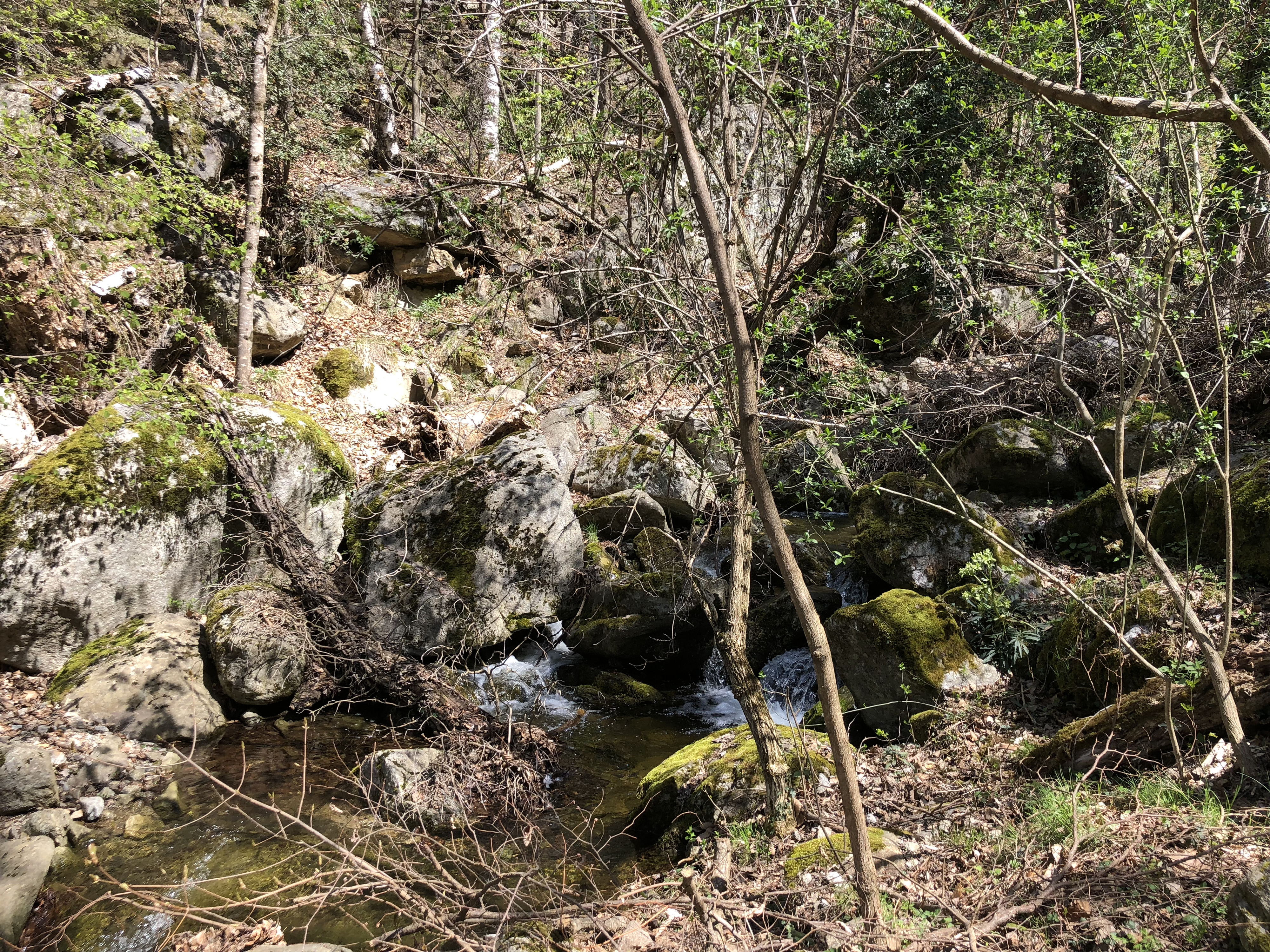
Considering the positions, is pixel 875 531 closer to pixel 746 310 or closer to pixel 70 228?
pixel 746 310

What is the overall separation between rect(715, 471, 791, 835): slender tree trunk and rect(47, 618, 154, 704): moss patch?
18.8 feet

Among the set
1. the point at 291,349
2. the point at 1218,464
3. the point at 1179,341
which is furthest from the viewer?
the point at 291,349

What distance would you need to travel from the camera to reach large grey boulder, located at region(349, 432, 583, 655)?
8.04m

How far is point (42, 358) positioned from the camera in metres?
8.03

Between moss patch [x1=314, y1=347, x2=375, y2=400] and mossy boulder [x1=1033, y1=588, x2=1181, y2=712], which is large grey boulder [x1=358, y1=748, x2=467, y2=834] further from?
moss patch [x1=314, y1=347, x2=375, y2=400]

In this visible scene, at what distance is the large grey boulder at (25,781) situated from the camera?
4988mm

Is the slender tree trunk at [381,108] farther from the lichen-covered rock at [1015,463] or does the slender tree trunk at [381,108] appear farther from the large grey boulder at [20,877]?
the lichen-covered rock at [1015,463]

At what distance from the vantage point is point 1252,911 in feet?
8.47

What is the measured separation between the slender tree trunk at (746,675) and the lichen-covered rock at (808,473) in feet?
1.31

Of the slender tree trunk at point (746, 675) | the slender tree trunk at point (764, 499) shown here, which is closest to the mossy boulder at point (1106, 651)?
the slender tree trunk at point (746, 675)

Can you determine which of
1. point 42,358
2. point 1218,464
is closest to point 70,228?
point 42,358

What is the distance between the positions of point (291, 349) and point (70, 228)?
4.46 metres

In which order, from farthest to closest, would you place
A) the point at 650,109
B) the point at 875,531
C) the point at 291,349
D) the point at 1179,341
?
the point at 291,349 < the point at 875,531 < the point at 1179,341 < the point at 650,109

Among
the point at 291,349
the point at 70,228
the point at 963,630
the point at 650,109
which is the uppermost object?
the point at 650,109
